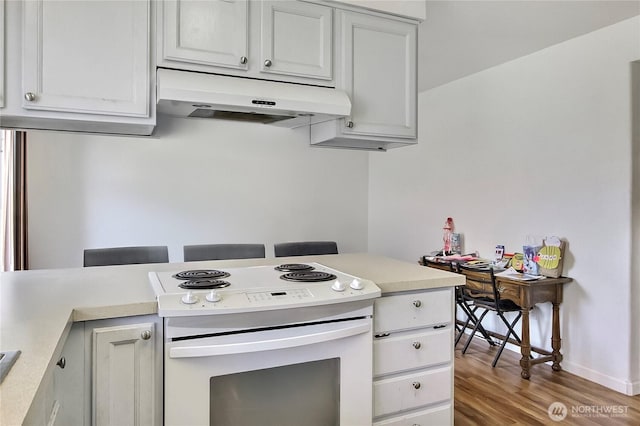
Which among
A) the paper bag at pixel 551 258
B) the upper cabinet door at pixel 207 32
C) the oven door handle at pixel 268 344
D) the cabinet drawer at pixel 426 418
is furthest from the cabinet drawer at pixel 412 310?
the paper bag at pixel 551 258

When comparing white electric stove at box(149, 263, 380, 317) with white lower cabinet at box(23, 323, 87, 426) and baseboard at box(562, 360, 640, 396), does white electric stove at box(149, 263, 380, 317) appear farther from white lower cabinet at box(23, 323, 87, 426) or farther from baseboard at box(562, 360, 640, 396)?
baseboard at box(562, 360, 640, 396)

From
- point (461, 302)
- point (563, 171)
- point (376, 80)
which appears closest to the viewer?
point (376, 80)

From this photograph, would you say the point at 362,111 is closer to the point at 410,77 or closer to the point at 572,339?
the point at 410,77

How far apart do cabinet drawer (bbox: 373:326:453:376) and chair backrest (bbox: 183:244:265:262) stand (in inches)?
48.6

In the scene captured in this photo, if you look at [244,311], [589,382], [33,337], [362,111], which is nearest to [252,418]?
[244,311]

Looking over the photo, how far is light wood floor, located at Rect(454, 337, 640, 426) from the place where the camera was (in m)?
2.45

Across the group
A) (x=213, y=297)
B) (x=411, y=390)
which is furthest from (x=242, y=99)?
(x=411, y=390)

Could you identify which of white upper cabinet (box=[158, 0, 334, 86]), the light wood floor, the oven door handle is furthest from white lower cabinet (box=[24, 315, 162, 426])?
the light wood floor

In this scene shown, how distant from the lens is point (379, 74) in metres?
2.34

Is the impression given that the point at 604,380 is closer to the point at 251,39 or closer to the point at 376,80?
the point at 376,80

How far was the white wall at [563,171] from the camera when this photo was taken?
9.20 feet

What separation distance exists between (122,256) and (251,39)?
56.9 inches

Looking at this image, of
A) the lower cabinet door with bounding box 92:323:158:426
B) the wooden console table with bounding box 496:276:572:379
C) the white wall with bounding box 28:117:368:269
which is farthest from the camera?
the white wall with bounding box 28:117:368:269

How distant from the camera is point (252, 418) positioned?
1.54 meters
